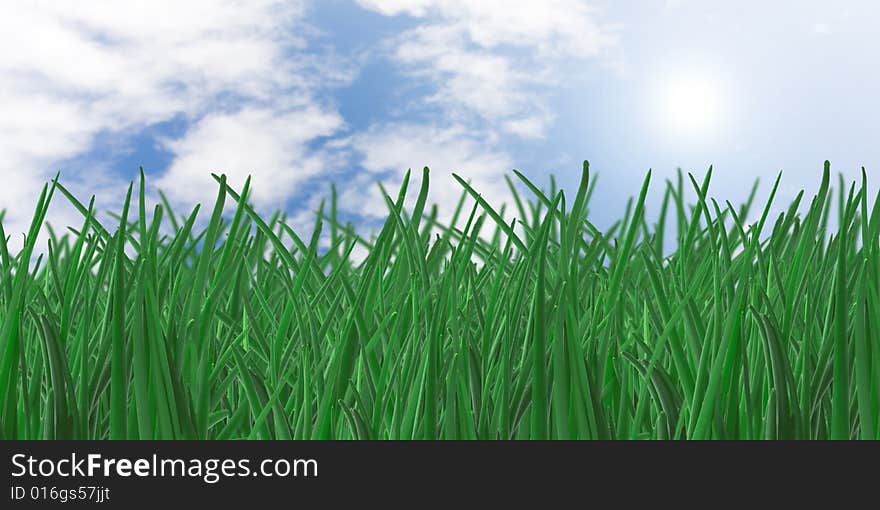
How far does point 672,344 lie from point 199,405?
1.84ft

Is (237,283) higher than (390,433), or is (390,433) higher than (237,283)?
(237,283)

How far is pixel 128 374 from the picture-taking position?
3.22ft

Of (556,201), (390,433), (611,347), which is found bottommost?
(390,433)
